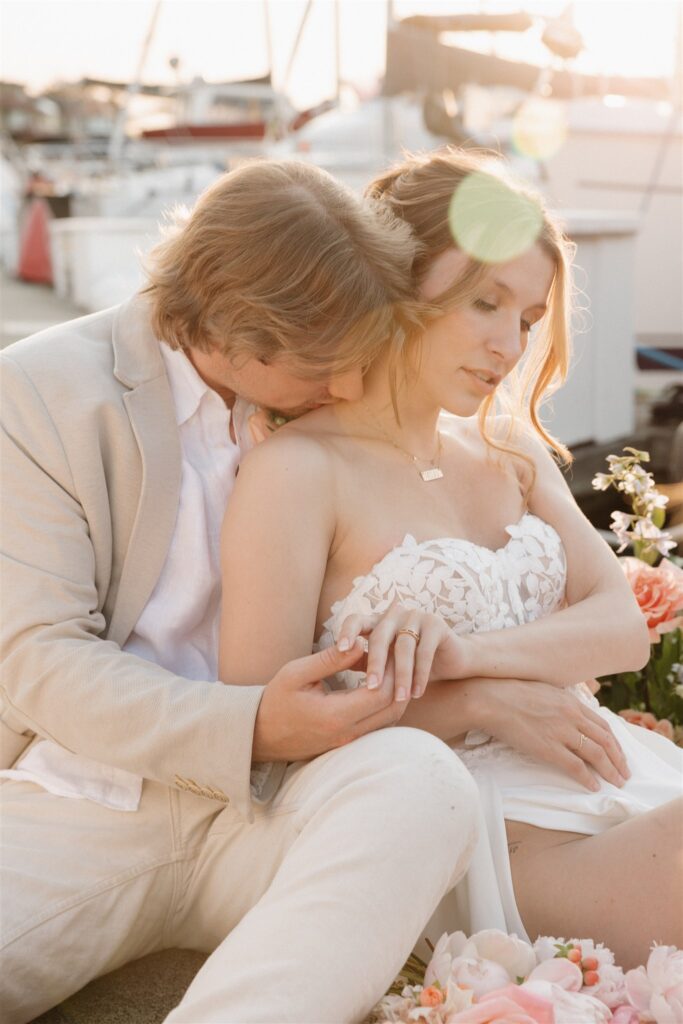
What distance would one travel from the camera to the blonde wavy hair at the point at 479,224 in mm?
2408

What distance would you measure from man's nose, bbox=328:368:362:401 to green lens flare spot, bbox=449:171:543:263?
0.37m

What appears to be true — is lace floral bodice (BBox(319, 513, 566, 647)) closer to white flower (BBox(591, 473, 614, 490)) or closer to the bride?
the bride

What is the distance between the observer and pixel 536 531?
2498mm

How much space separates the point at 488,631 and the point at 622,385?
20.2 feet

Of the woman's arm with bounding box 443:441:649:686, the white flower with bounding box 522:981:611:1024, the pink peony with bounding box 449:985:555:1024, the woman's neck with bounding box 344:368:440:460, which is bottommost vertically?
the white flower with bounding box 522:981:611:1024

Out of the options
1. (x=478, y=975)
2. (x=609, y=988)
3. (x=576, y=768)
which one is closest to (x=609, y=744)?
(x=576, y=768)

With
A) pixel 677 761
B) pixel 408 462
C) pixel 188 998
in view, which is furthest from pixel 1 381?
pixel 677 761

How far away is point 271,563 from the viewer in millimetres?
2133

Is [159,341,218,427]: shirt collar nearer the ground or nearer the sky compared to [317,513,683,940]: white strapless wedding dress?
nearer the sky

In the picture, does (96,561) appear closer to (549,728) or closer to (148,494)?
(148,494)

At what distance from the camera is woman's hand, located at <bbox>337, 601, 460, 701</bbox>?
1.89 m

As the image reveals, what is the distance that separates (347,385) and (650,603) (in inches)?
42.3

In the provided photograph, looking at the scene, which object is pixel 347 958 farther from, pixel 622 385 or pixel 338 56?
pixel 338 56

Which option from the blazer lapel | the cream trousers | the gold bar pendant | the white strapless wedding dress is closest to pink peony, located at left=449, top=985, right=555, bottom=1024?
the cream trousers
